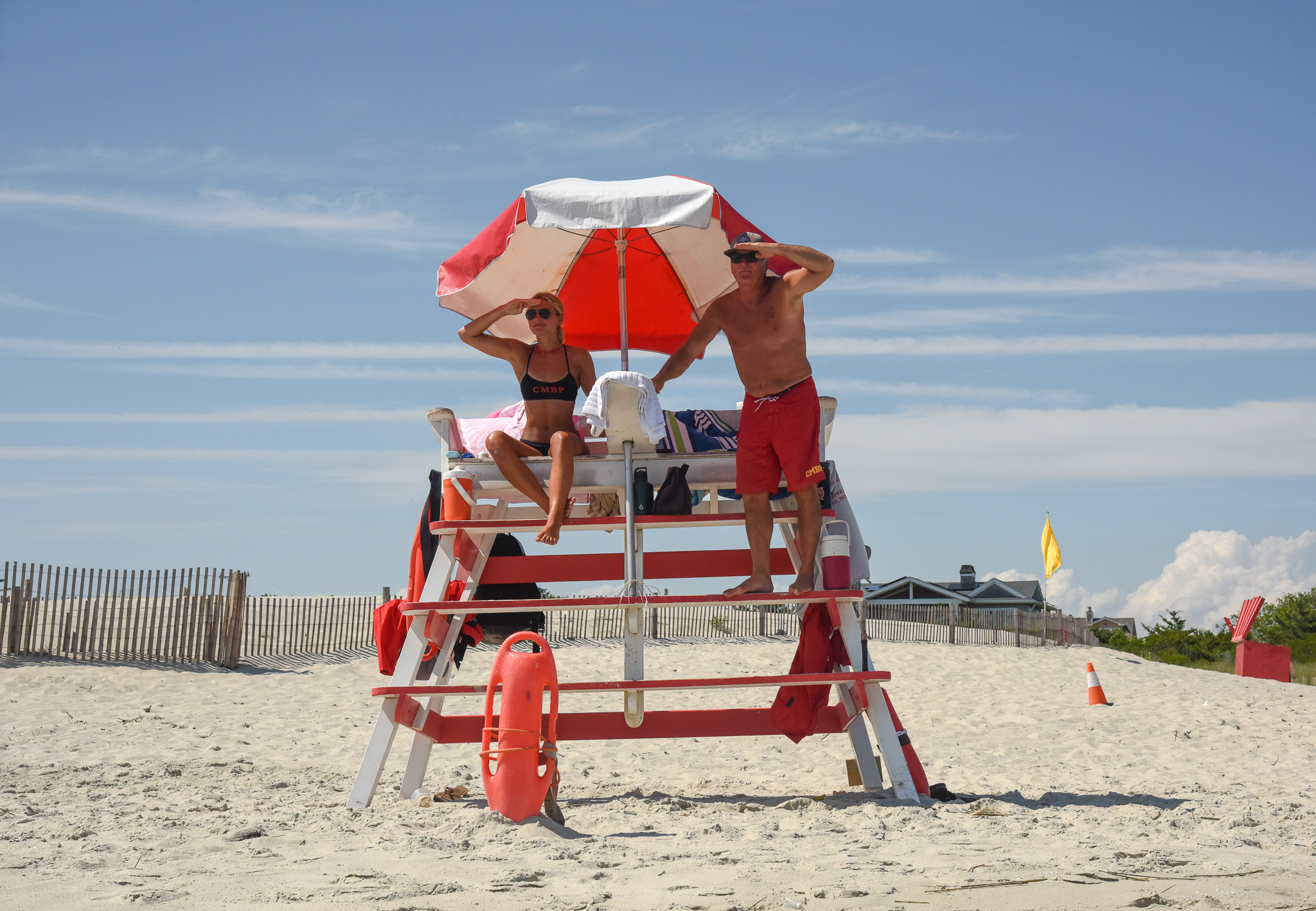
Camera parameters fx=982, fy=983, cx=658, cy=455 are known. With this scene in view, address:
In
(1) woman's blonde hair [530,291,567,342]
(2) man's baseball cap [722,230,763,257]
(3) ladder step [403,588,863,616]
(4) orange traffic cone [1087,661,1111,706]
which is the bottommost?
(4) orange traffic cone [1087,661,1111,706]

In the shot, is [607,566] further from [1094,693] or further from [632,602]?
[1094,693]

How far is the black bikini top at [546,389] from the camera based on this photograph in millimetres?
5844

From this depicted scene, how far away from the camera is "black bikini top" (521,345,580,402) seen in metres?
5.84

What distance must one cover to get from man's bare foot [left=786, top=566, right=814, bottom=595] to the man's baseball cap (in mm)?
1736

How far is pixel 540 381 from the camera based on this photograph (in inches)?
232

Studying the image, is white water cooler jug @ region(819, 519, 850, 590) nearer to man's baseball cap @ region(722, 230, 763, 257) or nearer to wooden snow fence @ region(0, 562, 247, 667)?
man's baseball cap @ region(722, 230, 763, 257)

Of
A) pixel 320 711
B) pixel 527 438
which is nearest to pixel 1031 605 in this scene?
pixel 320 711

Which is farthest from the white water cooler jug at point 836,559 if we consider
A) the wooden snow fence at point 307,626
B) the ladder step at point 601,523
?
the wooden snow fence at point 307,626

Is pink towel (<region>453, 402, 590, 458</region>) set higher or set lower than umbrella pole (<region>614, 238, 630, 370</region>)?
lower

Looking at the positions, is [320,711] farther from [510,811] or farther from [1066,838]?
[1066,838]

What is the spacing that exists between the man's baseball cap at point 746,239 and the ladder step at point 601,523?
140cm

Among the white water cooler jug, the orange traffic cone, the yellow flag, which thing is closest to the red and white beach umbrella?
the white water cooler jug

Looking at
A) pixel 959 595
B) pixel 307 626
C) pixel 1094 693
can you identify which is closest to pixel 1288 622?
pixel 959 595

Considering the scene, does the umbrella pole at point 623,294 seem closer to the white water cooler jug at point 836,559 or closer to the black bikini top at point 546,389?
the black bikini top at point 546,389
